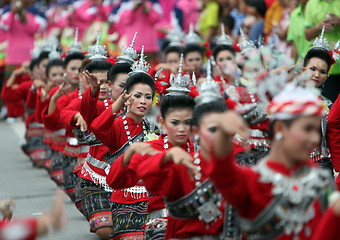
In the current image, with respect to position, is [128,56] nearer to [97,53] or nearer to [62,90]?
[97,53]

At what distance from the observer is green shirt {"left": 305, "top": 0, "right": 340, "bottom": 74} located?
773 cm

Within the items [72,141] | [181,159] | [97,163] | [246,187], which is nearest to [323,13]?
[72,141]

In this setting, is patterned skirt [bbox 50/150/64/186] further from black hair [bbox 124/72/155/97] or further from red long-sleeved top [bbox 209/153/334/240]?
red long-sleeved top [bbox 209/153/334/240]

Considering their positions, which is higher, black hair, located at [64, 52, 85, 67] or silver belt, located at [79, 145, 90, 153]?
black hair, located at [64, 52, 85, 67]

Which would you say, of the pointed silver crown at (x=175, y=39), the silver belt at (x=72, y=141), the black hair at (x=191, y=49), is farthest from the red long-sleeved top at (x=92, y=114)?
the pointed silver crown at (x=175, y=39)

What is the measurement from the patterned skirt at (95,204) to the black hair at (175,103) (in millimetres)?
1680

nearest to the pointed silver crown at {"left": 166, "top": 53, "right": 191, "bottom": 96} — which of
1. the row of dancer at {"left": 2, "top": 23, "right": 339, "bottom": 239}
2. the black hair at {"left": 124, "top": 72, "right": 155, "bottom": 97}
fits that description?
the row of dancer at {"left": 2, "top": 23, "right": 339, "bottom": 239}

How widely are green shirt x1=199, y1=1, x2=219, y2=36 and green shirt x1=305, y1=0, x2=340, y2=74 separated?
5214 millimetres

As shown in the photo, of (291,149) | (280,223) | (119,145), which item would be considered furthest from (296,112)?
(119,145)

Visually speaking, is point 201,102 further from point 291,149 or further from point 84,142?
point 84,142

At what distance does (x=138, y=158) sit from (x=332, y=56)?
9.39ft

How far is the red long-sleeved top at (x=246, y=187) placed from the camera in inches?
124

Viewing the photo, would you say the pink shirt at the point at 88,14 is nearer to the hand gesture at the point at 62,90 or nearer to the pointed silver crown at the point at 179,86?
the hand gesture at the point at 62,90

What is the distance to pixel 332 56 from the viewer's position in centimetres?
653
